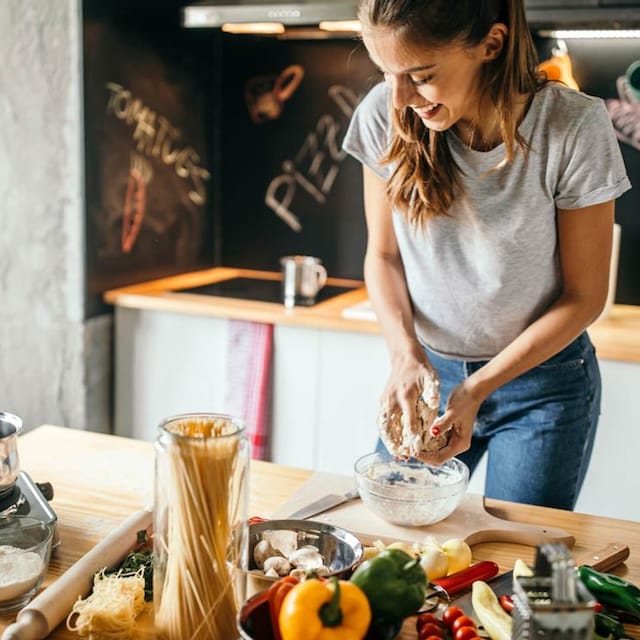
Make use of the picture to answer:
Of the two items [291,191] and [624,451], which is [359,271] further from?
[624,451]

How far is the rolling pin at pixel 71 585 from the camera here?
2.99ft

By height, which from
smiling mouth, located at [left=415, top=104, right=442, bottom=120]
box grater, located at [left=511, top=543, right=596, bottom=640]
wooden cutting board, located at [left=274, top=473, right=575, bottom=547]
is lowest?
wooden cutting board, located at [left=274, top=473, right=575, bottom=547]

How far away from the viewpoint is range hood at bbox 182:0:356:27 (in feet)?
7.42

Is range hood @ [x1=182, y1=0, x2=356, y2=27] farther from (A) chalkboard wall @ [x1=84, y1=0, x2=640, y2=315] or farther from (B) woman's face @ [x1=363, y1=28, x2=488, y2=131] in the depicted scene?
(B) woman's face @ [x1=363, y1=28, x2=488, y2=131]

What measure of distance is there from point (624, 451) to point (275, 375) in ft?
2.98

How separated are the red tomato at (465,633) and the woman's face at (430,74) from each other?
701mm

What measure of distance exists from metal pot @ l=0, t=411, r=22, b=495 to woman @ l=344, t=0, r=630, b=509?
534mm

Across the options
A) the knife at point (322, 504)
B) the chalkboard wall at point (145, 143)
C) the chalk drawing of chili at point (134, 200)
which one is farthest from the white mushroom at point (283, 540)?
the chalk drawing of chili at point (134, 200)

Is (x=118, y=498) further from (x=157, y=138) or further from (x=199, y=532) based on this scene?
(x=157, y=138)

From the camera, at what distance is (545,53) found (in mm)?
2549

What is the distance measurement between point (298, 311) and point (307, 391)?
8.4 inches

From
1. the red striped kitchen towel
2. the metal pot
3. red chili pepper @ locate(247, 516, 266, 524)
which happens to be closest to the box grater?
red chili pepper @ locate(247, 516, 266, 524)

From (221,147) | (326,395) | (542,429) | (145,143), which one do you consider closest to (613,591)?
(542,429)

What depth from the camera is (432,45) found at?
119 cm
